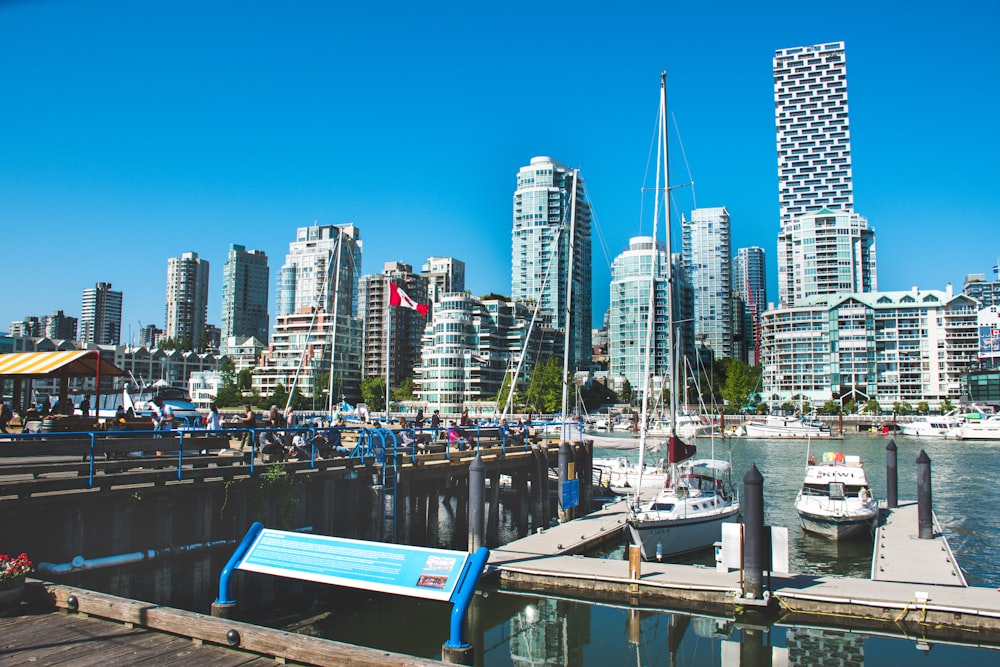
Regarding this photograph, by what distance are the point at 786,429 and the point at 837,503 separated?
350ft

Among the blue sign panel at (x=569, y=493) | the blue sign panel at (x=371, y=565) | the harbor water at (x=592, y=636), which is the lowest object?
the harbor water at (x=592, y=636)

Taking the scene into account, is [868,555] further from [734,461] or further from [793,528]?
[734,461]

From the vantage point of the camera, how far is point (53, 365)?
2498cm

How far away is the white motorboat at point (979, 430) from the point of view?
414 ft

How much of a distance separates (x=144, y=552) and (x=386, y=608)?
7189 millimetres

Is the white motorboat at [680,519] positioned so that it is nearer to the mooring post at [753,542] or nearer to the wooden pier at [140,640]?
the mooring post at [753,542]

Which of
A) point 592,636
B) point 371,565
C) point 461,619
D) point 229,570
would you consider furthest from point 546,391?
point 461,619

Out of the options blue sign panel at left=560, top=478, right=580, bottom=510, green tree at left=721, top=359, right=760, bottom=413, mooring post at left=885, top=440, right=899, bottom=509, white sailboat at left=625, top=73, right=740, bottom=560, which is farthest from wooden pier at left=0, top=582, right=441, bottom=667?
green tree at left=721, top=359, right=760, bottom=413

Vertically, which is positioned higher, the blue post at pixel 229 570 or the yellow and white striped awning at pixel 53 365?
the yellow and white striped awning at pixel 53 365

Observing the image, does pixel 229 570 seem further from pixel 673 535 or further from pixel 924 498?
pixel 924 498

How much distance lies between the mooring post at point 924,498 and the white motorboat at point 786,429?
4223 inches

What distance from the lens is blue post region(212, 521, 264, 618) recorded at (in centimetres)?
1391

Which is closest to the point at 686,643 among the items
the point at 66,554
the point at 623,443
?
the point at 66,554

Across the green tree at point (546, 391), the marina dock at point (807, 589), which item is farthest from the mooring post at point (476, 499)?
the green tree at point (546, 391)
